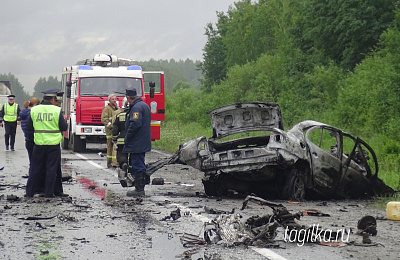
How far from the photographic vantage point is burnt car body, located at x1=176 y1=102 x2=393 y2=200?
11508 millimetres

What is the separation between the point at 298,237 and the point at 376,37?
98.7ft

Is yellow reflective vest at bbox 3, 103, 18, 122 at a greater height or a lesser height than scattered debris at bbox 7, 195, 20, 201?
greater

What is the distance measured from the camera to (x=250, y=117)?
1291 cm

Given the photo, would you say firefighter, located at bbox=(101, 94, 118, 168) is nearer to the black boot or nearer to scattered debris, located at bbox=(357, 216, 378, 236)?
the black boot

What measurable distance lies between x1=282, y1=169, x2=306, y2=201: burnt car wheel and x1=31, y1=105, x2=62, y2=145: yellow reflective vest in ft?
12.3

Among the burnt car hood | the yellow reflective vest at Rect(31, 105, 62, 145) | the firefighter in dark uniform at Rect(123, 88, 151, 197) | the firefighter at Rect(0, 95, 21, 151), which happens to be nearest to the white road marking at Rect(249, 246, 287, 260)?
the firefighter in dark uniform at Rect(123, 88, 151, 197)

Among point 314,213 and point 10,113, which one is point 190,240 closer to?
point 314,213

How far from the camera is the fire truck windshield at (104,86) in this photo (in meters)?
24.4

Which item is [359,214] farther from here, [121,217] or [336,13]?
[336,13]

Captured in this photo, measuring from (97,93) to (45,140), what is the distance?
1227 cm

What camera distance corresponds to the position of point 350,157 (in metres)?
12.2

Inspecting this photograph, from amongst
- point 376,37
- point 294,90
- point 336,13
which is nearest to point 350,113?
point 376,37

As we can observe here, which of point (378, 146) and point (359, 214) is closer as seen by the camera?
point (359, 214)

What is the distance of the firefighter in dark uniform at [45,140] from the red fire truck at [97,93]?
37.0 ft
